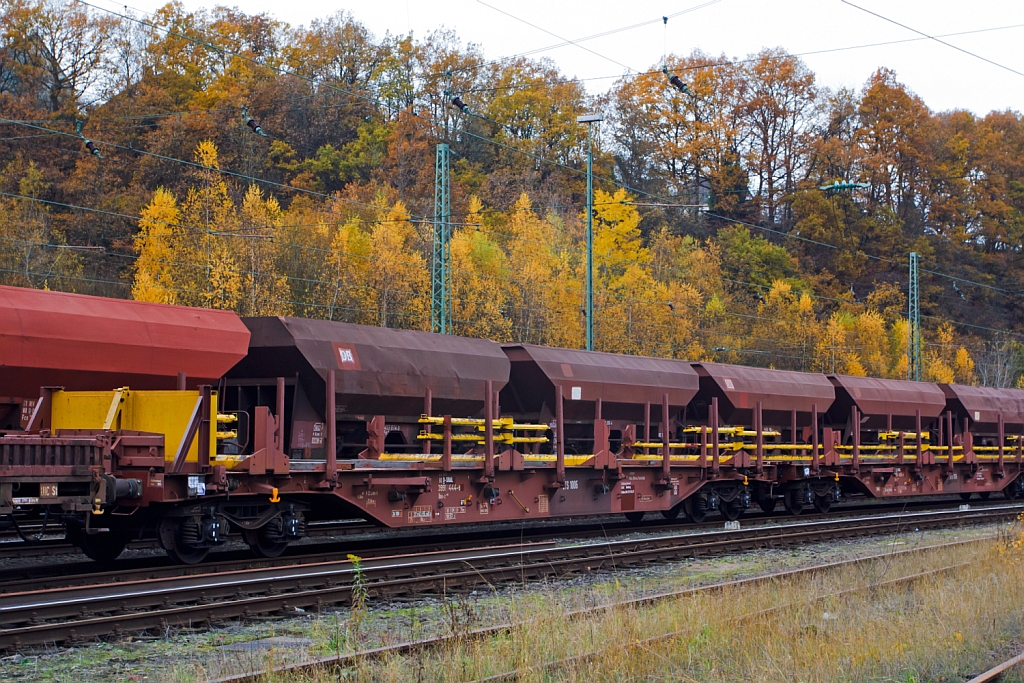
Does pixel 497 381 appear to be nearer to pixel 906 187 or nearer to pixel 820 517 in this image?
pixel 820 517

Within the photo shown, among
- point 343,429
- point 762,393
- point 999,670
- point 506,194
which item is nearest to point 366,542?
point 343,429

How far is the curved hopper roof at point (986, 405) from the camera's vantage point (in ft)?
103

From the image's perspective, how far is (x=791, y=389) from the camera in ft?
83.1

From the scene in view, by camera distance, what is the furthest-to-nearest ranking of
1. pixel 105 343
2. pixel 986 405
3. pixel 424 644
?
pixel 986 405 < pixel 105 343 < pixel 424 644

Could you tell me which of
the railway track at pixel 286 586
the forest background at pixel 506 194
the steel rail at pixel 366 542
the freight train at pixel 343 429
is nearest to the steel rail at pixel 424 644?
the railway track at pixel 286 586

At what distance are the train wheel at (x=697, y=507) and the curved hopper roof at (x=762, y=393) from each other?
6.62 ft

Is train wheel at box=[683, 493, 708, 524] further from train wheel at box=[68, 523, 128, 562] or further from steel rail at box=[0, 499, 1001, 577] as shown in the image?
train wheel at box=[68, 523, 128, 562]

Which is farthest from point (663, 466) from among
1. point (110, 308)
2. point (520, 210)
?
point (520, 210)

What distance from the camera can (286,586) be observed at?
39.1 ft

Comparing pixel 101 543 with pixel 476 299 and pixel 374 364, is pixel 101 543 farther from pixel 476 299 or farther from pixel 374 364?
pixel 476 299

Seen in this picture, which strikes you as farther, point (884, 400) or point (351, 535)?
point (884, 400)

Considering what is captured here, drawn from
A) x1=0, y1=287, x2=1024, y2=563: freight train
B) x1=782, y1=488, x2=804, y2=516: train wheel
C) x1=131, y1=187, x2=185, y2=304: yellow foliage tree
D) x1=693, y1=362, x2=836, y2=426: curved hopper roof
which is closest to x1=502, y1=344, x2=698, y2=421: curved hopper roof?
x1=0, y1=287, x2=1024, y2=563: freight train

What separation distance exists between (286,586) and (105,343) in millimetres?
4449

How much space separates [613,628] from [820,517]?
17415 mm
